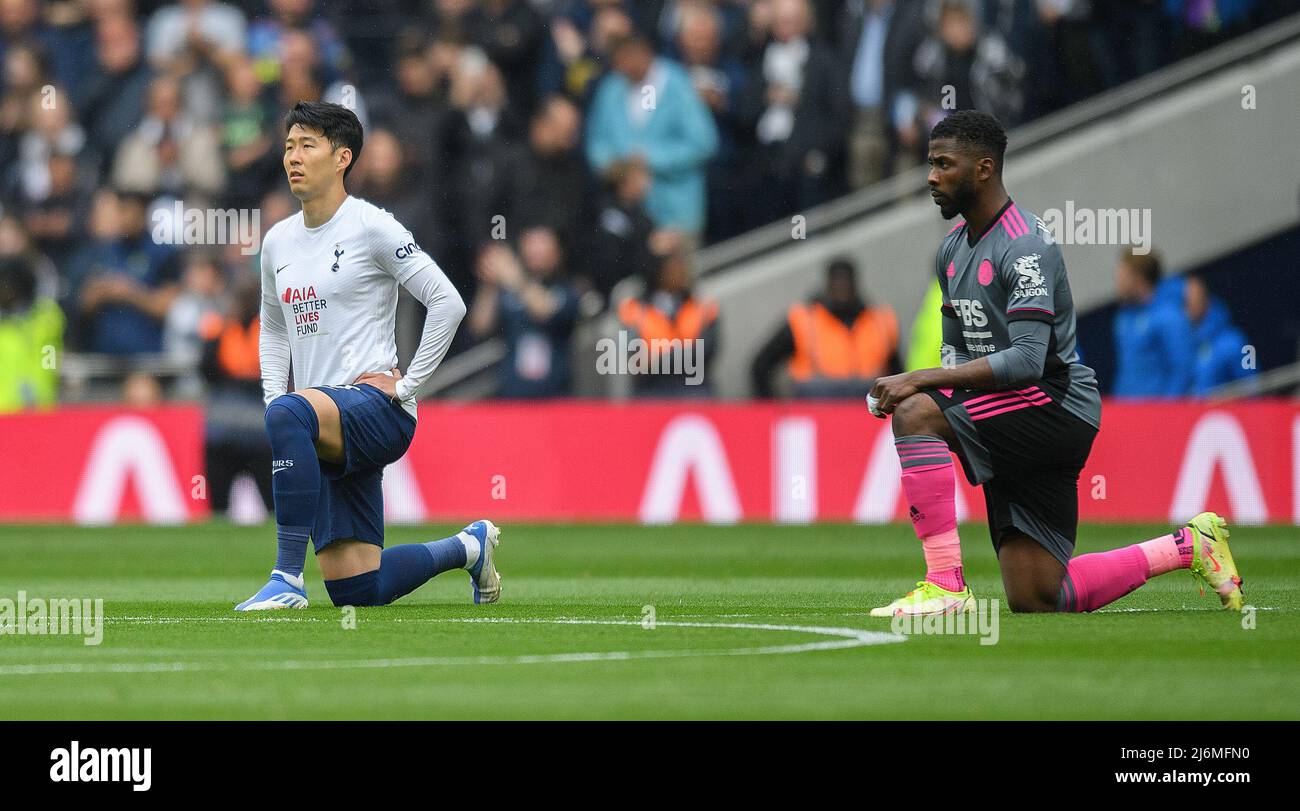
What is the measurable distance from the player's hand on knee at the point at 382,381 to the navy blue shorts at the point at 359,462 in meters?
0.03

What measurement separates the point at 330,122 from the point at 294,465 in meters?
1.55

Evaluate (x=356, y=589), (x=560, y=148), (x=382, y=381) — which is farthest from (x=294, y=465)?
(x=560, y=148)

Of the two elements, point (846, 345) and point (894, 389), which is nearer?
point (894, 389)

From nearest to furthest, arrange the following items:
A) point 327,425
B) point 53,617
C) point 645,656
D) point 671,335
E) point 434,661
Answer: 1. point 434,661
2. point 645,656
3. point 327,425
4. point 53,617
5. point 671,335

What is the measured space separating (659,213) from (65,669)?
11.7 metres

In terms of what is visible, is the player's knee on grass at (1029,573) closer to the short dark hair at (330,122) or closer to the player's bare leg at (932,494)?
the player's bare leg at (932,494)

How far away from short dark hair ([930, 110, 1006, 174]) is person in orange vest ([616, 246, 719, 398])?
8.71m

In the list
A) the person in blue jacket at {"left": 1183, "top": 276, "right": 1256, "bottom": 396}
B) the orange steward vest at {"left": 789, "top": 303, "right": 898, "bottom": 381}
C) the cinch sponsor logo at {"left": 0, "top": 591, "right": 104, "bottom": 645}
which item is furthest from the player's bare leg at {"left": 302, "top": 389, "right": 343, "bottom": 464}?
the person in blue jacket at {"left": 1183, "top": 276, "right": 1256, "bottom": 396}

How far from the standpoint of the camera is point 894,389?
8359mm

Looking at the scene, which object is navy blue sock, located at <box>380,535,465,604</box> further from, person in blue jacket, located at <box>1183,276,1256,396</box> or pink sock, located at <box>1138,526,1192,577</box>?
person in blue jacket, located at <box>1183,276,1256,396</box>

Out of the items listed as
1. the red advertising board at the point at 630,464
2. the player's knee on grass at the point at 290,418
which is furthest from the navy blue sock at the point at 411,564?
the red advertising board at the point at 630,464

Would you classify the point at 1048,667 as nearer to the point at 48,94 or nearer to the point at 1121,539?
the point at 1121,539

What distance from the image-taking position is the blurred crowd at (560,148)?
703 inches
